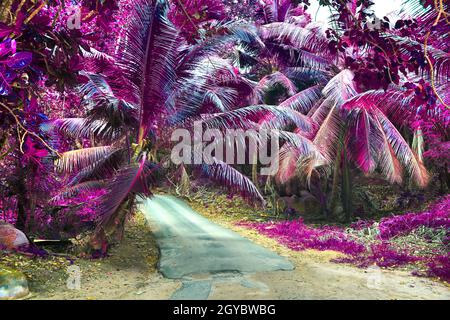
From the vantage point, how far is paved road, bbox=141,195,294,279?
210 inches

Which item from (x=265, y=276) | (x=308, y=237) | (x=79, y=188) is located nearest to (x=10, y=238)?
(x=79, y=188)

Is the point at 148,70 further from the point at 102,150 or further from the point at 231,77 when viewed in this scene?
the point at 231,77

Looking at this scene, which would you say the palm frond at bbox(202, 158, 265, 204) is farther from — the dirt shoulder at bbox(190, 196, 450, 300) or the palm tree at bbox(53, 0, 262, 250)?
the dirt shoulder at bbox(190, 196, 450, 300)

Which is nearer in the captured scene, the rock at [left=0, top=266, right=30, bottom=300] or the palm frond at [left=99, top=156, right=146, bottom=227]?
the rock at [left=0, top=266, right=30, bottom=300]

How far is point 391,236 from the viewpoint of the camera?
25.7ft

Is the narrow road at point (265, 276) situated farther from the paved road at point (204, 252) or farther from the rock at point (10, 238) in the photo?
the rock at point (10, 238)

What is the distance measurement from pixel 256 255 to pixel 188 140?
2.30 m

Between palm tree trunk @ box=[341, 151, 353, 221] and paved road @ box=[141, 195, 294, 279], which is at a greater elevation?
palm tree trunk @ box=[341, 151, 353, 221]

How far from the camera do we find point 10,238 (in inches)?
206

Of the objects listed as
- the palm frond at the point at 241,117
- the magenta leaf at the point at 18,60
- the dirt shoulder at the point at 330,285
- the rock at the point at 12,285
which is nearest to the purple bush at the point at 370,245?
the dirt shoulder at the point at 330,285

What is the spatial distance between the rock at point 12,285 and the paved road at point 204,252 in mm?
1763

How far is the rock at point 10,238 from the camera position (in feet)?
17.0

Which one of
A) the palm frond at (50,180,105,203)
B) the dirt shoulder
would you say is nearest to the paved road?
the dirt shoulder

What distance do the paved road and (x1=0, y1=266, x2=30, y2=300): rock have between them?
1.76 metres
